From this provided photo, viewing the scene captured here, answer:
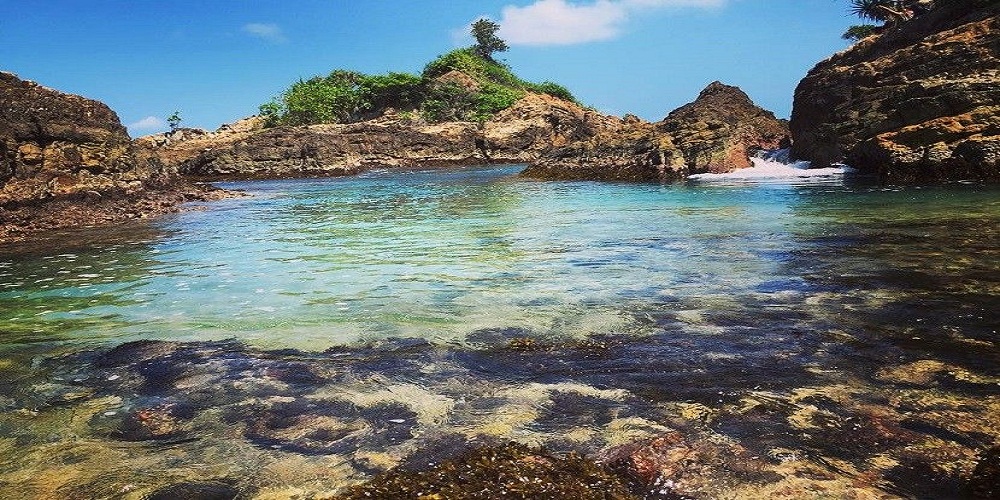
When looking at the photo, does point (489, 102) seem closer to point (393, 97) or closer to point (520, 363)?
point (393, 97)

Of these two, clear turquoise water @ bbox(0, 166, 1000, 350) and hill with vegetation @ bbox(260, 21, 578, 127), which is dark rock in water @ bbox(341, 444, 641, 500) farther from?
hill with vegetation @ bbox(260, 21, 578, 127)

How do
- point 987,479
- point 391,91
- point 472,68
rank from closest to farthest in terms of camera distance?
1. point 987,479
2. point 391,91
3. point 472,68

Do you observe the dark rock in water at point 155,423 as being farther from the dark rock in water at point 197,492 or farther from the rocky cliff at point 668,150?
the rocky cliff at point 668,150

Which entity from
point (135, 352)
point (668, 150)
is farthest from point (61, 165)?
point (668, 150)

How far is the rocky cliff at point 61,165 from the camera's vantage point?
15461 mm

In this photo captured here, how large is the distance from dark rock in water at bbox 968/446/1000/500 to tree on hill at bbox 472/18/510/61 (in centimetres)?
9547

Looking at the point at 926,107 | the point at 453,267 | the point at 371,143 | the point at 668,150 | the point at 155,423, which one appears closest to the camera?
the point at 155,423

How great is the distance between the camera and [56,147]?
17281 mm

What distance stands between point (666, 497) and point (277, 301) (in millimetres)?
5549

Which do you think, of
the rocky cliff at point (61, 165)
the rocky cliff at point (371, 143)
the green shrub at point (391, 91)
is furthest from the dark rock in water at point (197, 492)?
the green shrub at point (391, 91)

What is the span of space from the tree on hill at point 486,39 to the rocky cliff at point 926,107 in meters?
69.6

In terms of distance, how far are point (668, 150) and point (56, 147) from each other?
2498 cm

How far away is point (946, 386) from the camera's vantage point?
11.8 feet

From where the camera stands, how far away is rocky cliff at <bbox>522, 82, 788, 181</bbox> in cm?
2950
